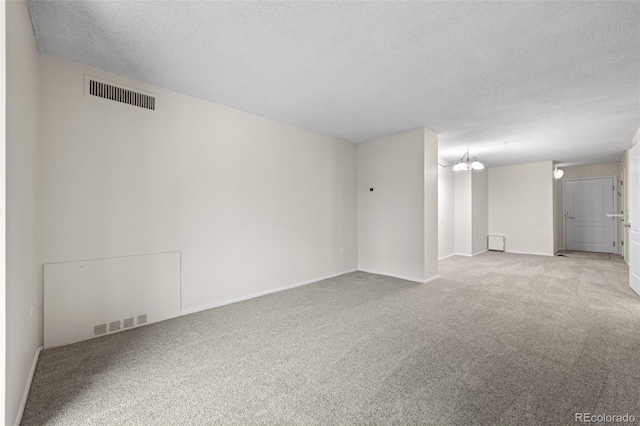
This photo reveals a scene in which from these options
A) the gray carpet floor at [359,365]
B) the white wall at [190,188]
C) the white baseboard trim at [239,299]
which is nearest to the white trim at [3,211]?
the gray carpet floor at [359,365]

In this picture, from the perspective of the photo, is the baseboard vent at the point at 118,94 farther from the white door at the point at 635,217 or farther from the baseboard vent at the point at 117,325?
the white door at the point at 635,217

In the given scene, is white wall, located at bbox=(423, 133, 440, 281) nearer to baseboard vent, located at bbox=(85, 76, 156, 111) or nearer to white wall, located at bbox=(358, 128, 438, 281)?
white wall, located at bbox=(358, 128, 438, 281)

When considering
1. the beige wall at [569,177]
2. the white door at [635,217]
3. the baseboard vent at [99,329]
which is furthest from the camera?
the beige wall at [569,177]

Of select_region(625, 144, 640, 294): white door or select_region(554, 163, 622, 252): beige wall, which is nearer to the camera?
select_region(625, 144, 640, 294): white door

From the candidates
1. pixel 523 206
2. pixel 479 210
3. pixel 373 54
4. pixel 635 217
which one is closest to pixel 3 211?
pixel 373 54

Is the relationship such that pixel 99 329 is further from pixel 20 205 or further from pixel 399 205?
pixel 399 205

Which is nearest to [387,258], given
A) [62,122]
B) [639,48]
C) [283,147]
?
[283,147]

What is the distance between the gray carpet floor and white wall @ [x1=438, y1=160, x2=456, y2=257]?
361cm

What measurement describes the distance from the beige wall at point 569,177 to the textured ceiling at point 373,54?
16.3 ft

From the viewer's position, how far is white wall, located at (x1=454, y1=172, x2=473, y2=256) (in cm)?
777

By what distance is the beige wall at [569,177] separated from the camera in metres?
8.14

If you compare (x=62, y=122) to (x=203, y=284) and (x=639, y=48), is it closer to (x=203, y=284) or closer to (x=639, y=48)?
(x=203, y=284)

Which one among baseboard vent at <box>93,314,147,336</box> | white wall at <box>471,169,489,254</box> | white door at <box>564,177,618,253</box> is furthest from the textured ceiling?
white door at <box>564,177,618,253</box>

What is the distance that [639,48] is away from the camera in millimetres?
2445
